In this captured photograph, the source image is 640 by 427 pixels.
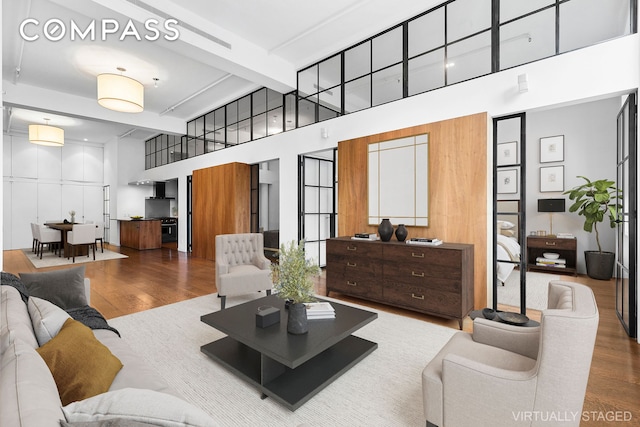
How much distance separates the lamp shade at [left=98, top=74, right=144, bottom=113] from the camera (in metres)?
4.52

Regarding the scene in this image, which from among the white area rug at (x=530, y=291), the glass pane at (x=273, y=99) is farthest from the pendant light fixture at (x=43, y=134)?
the white area rug at (x=530, y=291)

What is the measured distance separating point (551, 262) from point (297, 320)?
5.43 meters

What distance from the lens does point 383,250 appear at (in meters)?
3.58

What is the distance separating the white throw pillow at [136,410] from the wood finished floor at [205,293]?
219cm

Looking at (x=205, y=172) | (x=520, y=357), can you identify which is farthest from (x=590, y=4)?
(x=205, y=172)

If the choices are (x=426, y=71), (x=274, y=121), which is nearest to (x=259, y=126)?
(x=274, y=121)

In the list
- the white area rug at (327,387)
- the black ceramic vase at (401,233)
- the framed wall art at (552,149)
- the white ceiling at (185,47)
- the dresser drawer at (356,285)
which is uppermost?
the white ceiling at (185,47)

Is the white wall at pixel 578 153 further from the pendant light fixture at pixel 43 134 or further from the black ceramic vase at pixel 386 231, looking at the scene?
the pendant light fixture at pixel 43 134

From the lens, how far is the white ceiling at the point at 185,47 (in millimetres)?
3812

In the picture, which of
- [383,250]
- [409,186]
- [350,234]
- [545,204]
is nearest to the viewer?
[383,250]

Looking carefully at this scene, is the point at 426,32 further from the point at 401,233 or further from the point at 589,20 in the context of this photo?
the point at 401,233

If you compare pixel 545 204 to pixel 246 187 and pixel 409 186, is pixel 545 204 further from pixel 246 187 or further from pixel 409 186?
pixel 246 187

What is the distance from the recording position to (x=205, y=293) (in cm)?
428

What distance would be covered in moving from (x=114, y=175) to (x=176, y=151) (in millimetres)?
3036
